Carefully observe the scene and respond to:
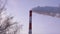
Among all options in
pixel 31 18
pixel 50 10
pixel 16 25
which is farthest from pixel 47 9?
pixel 16 25

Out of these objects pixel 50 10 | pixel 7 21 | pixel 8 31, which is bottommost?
pixel 8 31

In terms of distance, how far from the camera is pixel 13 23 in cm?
1138

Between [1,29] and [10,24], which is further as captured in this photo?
[10,24]

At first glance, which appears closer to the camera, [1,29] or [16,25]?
[1,29]

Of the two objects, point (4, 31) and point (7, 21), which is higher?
point (7, 21)

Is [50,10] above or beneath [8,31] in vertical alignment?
above

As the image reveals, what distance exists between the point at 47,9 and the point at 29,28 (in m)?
1.90

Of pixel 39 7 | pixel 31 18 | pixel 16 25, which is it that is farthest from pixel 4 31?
pixel 39 7

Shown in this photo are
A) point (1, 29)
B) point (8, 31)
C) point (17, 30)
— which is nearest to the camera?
point (1, 29)

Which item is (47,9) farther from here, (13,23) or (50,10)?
(13,23)

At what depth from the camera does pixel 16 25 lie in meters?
11.5

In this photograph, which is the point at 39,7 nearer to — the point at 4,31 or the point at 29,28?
the point at 29,28

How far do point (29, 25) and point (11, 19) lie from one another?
1386 mm

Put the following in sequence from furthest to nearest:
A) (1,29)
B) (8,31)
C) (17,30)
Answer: (17,30)
(8,31)
(1,29)
